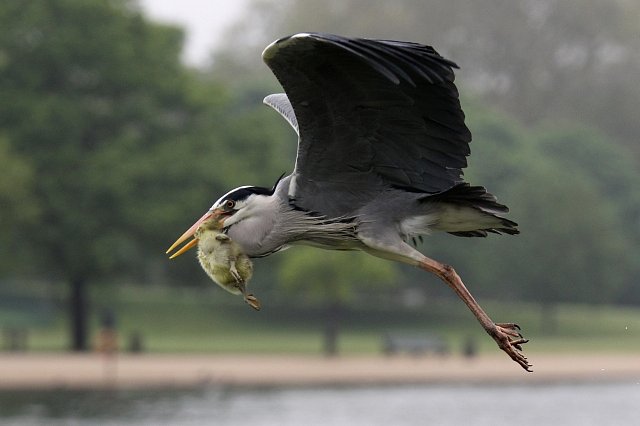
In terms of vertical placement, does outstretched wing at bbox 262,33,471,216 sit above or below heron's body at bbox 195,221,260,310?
above

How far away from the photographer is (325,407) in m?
25.2

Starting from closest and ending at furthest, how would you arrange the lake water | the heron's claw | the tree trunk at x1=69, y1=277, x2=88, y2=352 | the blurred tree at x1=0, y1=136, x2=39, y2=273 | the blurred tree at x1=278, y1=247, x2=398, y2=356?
the heron's claw, the lake water, the blurred tree at x1=0, y1=136, x2=39, y2=273, the tree trunk at x1=69, y1=277, x2=88, y2=352, the blurred tree at x1=278, y1=247, x2=398, y2=356

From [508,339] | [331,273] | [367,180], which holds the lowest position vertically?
[508,339]

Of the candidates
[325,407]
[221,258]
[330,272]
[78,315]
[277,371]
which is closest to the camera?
[221,258]

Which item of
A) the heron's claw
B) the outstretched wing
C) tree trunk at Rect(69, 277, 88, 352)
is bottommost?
the heron's claw

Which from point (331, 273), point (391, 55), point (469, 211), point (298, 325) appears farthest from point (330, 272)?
point (391, 55)

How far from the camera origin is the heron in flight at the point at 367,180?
609 cm

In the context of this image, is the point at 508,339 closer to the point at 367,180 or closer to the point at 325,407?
the point at 367,180

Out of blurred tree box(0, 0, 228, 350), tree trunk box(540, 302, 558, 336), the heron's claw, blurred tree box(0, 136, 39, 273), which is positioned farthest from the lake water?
tree trunk box(540, 302, 558, 336)

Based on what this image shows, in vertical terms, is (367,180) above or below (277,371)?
below

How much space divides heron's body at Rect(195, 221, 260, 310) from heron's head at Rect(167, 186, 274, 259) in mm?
21

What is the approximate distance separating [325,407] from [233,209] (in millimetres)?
19330

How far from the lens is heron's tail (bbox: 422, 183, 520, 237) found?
6.39 meters

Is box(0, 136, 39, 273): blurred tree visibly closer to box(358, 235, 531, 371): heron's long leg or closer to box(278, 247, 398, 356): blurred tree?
box(278, 247, 398, 356): blurred tree
